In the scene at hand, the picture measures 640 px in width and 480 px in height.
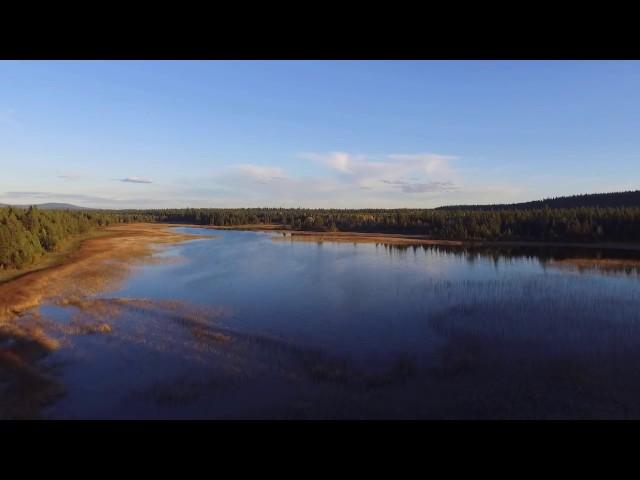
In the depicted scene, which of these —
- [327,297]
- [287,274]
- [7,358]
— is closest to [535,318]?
[327,297]

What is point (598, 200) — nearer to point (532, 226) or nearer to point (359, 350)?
point (532, 226)

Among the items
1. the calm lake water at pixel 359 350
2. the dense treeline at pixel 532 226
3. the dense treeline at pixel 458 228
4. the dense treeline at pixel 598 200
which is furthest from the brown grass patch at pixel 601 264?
the dense treeline at pixel 598 200

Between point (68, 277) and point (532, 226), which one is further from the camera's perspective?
point (532, 226)

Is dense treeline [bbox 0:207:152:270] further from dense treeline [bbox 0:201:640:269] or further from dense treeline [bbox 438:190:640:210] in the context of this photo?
dense treeline [bbox 438:190:640:210]

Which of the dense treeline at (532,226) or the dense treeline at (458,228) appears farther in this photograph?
the dense treeline at (532,226)

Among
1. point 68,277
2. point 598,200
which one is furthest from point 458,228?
point 598,200

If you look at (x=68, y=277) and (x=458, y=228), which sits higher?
(x=458, y=228)

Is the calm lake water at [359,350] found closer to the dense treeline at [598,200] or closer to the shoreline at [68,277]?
the shoreline at [68,277]

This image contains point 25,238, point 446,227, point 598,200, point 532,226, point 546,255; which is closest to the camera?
point 25,238

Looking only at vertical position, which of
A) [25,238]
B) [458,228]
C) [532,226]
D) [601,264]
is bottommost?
[601,264]
